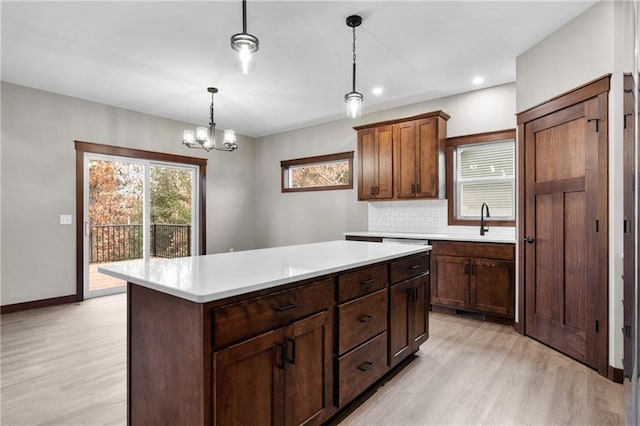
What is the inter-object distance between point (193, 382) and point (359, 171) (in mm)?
4024

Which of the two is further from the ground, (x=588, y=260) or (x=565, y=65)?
(x=565, y=65)

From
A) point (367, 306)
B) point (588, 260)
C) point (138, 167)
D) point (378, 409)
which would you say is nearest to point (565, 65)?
point (588, 260)

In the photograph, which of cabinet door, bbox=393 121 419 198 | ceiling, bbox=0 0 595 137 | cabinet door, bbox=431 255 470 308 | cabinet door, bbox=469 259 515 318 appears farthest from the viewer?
cabinet door, bbox=393 121 419 198

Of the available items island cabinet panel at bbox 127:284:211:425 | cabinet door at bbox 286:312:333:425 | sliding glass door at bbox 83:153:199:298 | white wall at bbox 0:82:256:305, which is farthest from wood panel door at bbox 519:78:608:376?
white wall at bbox 0:82:256:305

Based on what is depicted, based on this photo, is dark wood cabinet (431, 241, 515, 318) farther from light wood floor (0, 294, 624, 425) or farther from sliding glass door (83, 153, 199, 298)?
sliding glass door (83, 153, 199, 298)

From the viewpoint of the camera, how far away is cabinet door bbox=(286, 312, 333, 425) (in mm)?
1560

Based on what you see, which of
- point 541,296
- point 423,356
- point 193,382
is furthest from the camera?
point 541,296

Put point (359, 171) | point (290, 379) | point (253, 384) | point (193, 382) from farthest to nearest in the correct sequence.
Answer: point (359, 171) → point (290, 379) → point (253, 384) → point (193, 382)

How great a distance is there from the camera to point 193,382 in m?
1.29

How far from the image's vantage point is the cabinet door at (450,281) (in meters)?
3.78

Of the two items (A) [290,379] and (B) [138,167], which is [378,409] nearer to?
(A) [290,379]

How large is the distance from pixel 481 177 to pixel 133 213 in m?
5.01

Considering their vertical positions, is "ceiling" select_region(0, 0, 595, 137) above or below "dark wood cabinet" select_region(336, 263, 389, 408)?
above

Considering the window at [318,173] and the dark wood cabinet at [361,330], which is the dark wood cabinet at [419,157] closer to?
the window at [318,173]
